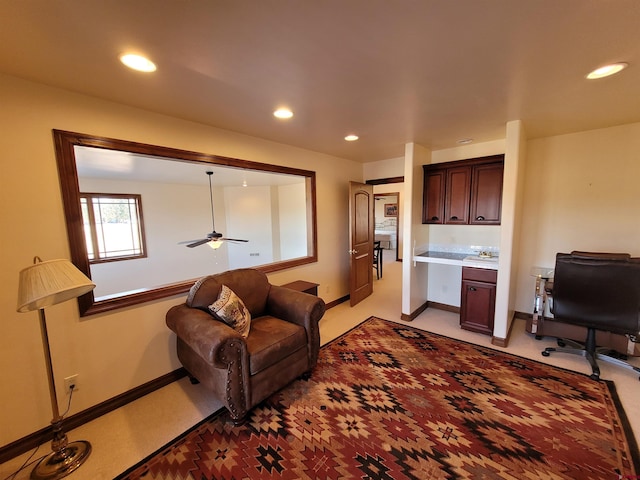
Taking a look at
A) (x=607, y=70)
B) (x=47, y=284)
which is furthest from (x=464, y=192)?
(x=47, y=284)

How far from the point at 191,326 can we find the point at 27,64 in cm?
185

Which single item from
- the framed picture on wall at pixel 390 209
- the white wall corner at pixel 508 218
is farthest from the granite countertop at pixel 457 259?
the framed picture on wall at pixel 390 209

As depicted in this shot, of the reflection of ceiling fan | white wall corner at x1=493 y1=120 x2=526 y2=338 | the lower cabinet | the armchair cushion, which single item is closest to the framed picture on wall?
the reflection of ceiling fan

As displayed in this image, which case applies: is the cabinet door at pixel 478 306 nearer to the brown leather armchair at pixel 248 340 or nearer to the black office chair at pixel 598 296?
the black office chair at pixel 598 296

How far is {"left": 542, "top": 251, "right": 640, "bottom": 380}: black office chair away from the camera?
221 cm

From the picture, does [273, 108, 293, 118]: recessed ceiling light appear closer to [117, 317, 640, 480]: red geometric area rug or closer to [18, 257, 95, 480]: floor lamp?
[18, 257, 95, 480]: floor lamp

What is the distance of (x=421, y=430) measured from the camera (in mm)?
1799

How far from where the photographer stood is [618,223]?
2.92m

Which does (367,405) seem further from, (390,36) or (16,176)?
(16,176)

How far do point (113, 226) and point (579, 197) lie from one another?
6.97 m

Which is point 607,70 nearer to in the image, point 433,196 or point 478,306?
point 433,196

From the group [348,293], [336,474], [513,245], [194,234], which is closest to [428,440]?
[336,474]

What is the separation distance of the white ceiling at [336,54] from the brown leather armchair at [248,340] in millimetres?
1614

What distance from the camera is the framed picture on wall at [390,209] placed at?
8.98 meters
